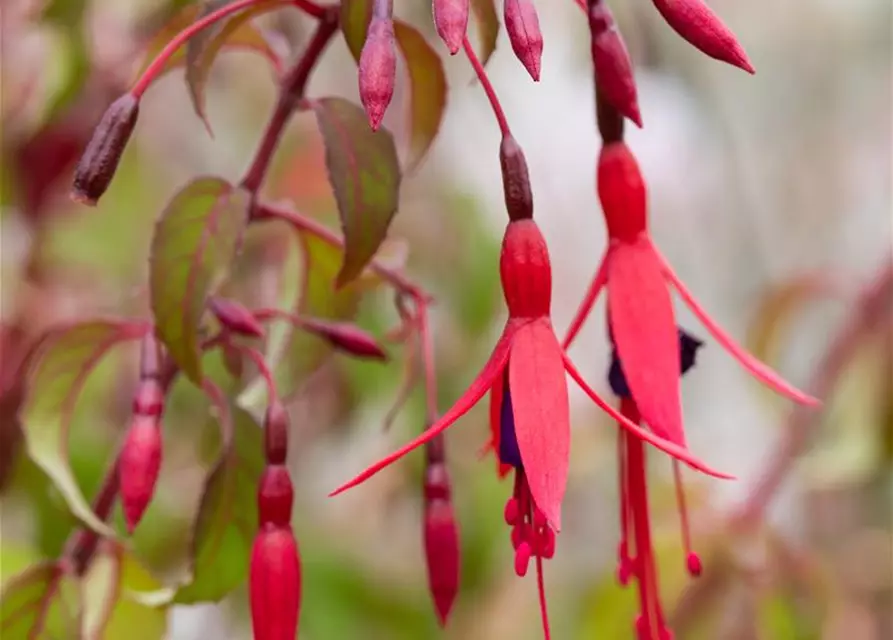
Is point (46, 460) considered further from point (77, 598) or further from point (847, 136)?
point (847, 136)

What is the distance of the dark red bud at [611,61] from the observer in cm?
44

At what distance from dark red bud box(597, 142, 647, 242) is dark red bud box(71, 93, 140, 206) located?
0.21 meters

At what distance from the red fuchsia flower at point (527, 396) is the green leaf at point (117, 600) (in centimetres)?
26

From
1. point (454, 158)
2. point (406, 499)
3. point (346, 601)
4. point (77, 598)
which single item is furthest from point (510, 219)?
point (454, 158)

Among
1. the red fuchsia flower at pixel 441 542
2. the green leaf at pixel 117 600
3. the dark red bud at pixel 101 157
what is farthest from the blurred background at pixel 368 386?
the dark red bud at pixel 101 157

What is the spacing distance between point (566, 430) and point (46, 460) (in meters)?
0.30

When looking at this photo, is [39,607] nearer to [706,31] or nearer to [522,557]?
[522,557]

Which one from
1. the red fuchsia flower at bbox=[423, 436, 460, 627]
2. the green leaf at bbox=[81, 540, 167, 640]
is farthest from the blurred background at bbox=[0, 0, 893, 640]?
the red fuchsia flower at bbox=[423, 436, 460, 627]

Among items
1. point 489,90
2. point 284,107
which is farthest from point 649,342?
point 284,107

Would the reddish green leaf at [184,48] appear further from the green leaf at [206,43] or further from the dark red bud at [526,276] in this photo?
the dark red bud at [526,276]

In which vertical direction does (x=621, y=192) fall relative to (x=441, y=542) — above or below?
above

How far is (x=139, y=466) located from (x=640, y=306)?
23 centimetres

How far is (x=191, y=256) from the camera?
49 centimetres

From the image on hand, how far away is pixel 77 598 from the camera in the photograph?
0.58m
